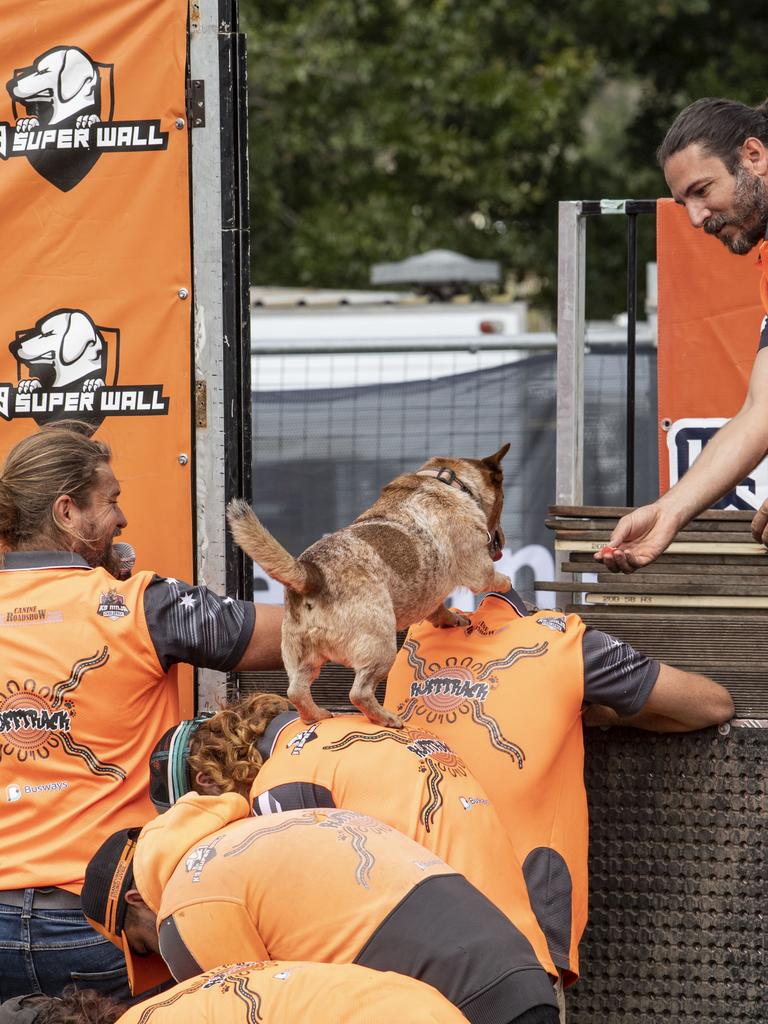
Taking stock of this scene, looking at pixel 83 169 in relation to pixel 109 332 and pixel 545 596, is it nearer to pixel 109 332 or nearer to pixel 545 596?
pixel 109 332

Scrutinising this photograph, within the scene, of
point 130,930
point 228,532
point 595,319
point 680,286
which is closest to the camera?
point 130,930

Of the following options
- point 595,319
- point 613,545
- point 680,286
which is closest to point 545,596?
point 680,286

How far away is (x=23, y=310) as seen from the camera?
154 inches

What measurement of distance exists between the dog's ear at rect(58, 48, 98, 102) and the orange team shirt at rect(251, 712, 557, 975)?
213cm

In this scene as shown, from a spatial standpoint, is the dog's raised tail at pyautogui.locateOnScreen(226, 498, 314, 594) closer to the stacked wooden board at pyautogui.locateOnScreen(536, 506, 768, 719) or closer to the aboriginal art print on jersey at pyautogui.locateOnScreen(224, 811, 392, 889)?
the aboriginal art print on jersey at pyautogui.locateOnScreen(224, 811, 392, 889)

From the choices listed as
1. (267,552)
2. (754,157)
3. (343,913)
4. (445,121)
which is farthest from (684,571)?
(445,121)

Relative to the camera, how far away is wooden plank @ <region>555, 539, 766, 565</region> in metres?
3.56

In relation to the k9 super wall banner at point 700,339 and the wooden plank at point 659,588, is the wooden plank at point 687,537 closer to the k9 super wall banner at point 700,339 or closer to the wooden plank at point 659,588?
the wooden plank at point 659,588

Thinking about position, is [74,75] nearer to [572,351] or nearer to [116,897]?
[572,351]

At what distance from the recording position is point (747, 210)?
3.15 meters

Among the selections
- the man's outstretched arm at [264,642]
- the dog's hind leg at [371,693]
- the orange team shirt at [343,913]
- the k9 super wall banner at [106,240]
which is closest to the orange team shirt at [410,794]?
the dog's hind leg at [371,693]

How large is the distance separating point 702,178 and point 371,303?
763 cm

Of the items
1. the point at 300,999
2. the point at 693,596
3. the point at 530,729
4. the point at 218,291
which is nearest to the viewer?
the point at 300,999

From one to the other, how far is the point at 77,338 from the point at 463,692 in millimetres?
1652
